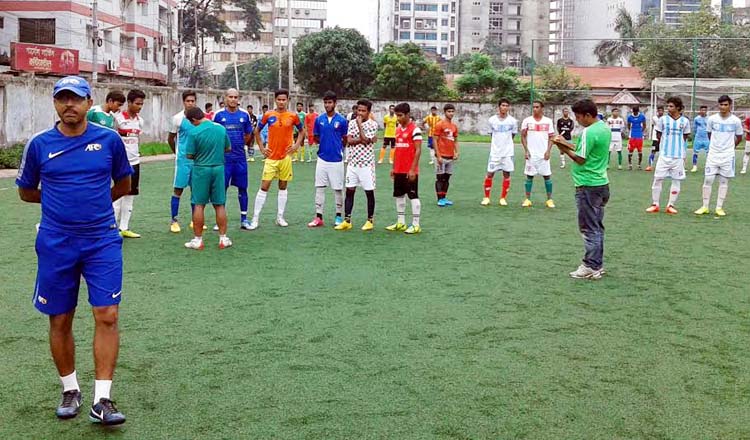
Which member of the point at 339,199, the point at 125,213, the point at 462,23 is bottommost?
the point at 125,213

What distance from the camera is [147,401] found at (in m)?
5.20

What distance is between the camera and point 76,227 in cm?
479

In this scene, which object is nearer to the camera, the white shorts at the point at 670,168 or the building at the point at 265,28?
the white shorts at the point at 670,168

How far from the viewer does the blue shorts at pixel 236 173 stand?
39.4 feet

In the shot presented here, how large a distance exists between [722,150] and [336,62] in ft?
135

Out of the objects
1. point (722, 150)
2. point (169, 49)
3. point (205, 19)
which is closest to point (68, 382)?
point (722, 150)

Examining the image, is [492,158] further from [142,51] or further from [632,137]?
[142,51]

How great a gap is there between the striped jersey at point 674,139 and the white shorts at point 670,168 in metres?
0.07

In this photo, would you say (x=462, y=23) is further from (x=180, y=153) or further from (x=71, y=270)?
(x=71, y=270)

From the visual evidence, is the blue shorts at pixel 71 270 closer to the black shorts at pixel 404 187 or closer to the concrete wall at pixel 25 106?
the black shorts at pixel 404 187

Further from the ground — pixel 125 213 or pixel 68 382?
pixel 125 213

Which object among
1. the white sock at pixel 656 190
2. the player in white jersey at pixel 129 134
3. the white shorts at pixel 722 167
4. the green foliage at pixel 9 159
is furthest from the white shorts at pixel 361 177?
the green foliage at pixel 9 159

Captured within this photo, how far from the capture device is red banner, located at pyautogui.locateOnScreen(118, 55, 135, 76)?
51.9 metres

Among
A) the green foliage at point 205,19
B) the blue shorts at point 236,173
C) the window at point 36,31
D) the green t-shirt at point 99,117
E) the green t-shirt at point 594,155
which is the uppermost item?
the green foliage at point 205,19
